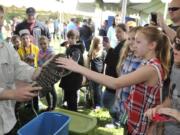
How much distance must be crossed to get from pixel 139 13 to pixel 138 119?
57.7 feet

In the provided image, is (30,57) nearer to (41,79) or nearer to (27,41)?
(27,41)

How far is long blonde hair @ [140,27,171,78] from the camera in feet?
7.59

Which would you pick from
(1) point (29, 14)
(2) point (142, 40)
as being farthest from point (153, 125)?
(1) point (29, 14)

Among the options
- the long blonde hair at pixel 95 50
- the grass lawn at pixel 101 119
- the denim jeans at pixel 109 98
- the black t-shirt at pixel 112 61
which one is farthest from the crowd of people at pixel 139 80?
the long blonde hair at pixel 95 50

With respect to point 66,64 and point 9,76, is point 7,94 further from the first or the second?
point 66,64

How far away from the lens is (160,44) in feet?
7.73

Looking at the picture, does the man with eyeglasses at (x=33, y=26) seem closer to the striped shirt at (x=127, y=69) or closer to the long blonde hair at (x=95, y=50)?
the long blonde hair at (x=95, y=50)

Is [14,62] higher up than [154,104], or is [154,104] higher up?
[14,62]

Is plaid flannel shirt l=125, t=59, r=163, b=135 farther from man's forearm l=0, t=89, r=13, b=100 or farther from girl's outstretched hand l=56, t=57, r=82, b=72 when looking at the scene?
man's forearm l=0, t=89, r=13, b=100

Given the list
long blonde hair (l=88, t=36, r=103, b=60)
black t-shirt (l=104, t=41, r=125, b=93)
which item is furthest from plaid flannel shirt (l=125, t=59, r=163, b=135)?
long blonde hair (l=88, t=36, r=103, b=60)

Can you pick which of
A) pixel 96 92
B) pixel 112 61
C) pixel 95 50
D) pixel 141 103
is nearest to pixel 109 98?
pixel 112 61

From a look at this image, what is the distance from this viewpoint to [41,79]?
6.53 ft

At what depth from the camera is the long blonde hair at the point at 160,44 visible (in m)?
2.31

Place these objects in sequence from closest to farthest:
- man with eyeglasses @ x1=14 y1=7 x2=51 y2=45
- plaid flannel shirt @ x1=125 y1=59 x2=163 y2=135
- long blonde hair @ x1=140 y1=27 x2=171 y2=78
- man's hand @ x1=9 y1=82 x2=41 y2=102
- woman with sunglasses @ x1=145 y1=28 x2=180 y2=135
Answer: woman with sunglasses @ x1=145 y1=28 x2=180 y2=135 → man's hand @ x1=9 y1=82 x2=41 y2=102 → plaid flannel shirt @ x1=125 y1=59 x2=163 y2=135 → long blonde hair @ x1=140 y1=27 x2=171 y2=78 → man with eyeglasses @ x1=14 y1=7 x2=51 y2=45
